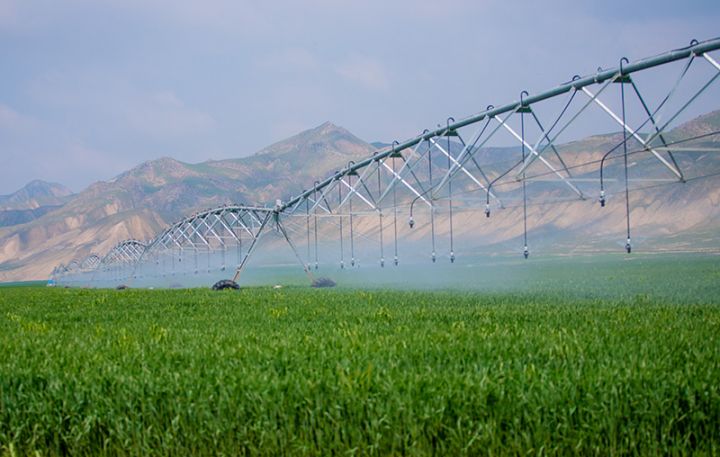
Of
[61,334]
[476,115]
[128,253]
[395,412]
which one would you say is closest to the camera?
[395,412]

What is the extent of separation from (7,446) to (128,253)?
98352mm

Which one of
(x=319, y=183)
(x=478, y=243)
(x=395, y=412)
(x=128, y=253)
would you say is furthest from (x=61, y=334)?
(x=478, y=243)

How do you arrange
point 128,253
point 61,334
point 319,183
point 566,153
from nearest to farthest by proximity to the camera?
point 61,334
point 319,183
point 128,253
point 566,153

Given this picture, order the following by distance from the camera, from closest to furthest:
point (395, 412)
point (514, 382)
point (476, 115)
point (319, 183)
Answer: point (395, 412)
point (514, 382)
point (476, 115)
point (319, 183)

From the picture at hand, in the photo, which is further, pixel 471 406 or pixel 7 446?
pixel 7 446

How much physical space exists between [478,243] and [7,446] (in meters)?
134

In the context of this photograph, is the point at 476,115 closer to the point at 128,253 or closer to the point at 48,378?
the point at 48,378

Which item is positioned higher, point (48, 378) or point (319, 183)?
point (319, 183)

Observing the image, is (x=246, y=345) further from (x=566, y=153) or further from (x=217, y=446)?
(x=566, y=153)

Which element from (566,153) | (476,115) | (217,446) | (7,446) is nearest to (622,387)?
(217,446)

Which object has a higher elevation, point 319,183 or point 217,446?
point 319,183

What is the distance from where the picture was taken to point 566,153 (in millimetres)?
173875

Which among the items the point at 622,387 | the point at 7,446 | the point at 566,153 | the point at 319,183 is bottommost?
the point at 7,446

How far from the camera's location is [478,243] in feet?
456
